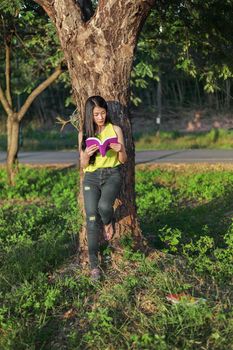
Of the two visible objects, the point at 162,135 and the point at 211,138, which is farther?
the point at 162,135

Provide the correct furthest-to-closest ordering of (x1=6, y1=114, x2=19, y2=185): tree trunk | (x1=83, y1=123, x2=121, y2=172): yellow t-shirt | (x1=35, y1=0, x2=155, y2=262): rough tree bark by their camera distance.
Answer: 1. (x1=6, y1=114, x2=19, y2=185): tree trunk
2. (x1=35, y1=0, x2=155, y2=262): rough tree bark
3. (x1=83, y1=123, x2=121, y2=172): yellow t-shirt

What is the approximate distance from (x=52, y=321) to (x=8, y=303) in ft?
1.73

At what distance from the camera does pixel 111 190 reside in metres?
5.47

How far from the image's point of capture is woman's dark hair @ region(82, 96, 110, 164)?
536 cm

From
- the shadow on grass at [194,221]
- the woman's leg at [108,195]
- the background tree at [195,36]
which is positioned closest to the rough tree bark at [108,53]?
the woman's leg at [108,195]

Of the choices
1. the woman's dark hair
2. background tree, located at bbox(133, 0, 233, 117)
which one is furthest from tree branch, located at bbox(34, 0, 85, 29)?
background tree, located at bbox(133, 0, 233, 117)

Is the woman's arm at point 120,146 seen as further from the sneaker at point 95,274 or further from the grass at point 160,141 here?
the grass at point 160,141

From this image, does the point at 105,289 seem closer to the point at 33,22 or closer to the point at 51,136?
the point at 33,22

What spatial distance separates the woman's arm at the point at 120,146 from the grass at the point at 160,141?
1929cm

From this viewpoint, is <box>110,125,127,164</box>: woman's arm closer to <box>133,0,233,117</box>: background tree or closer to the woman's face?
the woman's face

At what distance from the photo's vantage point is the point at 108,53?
5.80 m

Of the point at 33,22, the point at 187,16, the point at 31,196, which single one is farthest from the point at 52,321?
the point at 33,22

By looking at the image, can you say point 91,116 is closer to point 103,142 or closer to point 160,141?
point 103,142

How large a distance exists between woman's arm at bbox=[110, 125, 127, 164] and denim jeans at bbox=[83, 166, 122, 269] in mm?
156
